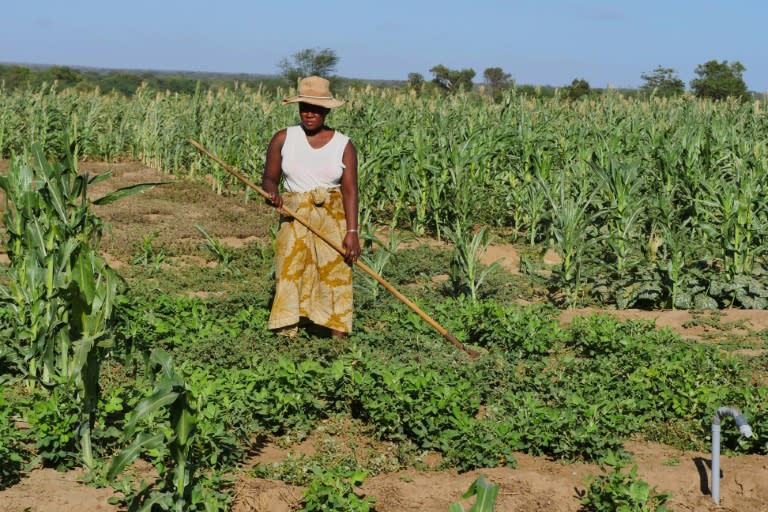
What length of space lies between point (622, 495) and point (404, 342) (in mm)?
2820

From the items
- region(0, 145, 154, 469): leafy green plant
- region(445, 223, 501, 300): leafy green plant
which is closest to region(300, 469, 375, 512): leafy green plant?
region(0, 145, 154, 469): leafy green plant

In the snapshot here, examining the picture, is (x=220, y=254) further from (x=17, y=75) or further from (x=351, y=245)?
(x=17, y=75)

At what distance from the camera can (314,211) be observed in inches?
271

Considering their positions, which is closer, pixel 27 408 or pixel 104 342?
pixel 104 342

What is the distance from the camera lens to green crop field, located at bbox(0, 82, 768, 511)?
4684 millimetres

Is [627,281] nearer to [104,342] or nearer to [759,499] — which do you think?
[759,499]

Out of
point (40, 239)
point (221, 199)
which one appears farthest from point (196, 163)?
point (40, 239)

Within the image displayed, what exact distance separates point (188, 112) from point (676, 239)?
1072cm

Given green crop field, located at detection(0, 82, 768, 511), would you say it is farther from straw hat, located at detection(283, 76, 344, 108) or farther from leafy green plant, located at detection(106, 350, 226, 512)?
straw hat, located at detection(283, 76, 344, 108)

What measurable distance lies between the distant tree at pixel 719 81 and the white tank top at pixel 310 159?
31083 mm

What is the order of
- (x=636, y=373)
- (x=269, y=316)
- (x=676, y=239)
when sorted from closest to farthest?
(x=636, y=373) < (x=269, y=316) < (x=676, y=239)

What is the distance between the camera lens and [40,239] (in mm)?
5453

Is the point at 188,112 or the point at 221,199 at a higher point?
the point at 188,112

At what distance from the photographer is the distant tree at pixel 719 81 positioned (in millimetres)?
36875
